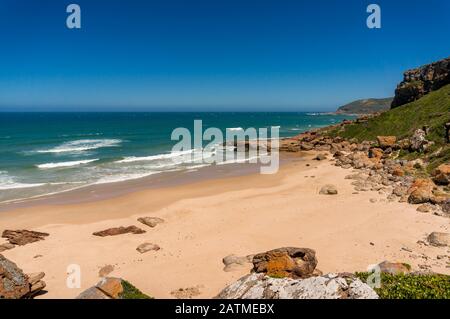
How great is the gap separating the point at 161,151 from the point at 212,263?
44.1 meters

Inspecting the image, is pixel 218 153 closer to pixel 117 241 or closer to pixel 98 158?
pixel 98 158

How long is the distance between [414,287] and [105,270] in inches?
453

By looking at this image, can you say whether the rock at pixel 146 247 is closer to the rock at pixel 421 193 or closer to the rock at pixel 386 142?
the rock at pixel 421 193

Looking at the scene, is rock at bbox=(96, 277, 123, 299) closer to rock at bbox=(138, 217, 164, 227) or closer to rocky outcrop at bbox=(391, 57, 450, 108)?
rock at bbox=(138, 217, 164, 227)

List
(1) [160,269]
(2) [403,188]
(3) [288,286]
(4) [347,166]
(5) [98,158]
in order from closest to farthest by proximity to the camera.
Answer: (3) [288,286] → (1) [160,269] → (2) [403,188] → (4) [347,166] → (5) [98,158]

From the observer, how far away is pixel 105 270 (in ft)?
47.6

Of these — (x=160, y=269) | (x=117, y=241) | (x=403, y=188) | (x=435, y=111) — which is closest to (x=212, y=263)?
(x=160, y=269)

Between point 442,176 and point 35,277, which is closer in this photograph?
point 35,277

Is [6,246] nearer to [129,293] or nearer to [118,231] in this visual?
[118,231]

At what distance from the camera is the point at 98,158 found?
4819 centimetres

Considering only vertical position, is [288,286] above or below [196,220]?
above

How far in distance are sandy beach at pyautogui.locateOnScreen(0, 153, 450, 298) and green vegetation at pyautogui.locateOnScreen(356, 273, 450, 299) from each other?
3.74 metres

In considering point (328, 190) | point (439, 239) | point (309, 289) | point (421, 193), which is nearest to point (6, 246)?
point (309, 289)

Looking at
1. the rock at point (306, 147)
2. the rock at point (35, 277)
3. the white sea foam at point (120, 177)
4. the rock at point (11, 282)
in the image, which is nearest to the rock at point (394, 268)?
the rock at point (11, 282)
